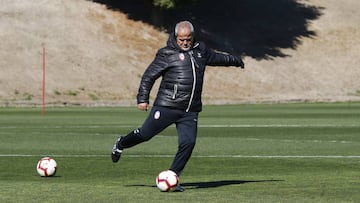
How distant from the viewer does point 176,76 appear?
53.2ft

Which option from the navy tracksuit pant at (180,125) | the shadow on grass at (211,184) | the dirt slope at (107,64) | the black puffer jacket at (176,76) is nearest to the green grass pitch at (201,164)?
the shadow on grass at (211,184)

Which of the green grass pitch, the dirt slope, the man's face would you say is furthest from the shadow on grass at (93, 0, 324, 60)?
the man's face

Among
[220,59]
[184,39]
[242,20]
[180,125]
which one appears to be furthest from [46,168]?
[242,20]

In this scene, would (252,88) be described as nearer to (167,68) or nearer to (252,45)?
(252,45)

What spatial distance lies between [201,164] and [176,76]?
5.23 m

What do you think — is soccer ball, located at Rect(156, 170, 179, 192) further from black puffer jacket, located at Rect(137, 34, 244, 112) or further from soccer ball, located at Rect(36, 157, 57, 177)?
soccer ball, located at Rect(36, 157, 57, 177)

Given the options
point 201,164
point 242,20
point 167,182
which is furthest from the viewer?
point 242,20

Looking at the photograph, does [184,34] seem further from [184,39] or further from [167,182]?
[167,182]

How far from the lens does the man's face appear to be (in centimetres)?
1603

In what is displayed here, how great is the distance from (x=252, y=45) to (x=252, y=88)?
726 cm

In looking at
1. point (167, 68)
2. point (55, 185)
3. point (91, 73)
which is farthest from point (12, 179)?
point (91, 73)

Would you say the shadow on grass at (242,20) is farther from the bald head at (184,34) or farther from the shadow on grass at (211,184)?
the bald head at (184,34)

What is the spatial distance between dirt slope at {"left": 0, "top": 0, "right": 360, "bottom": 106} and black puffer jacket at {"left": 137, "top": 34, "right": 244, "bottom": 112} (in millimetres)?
45038

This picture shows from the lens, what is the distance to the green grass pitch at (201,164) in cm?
1540
